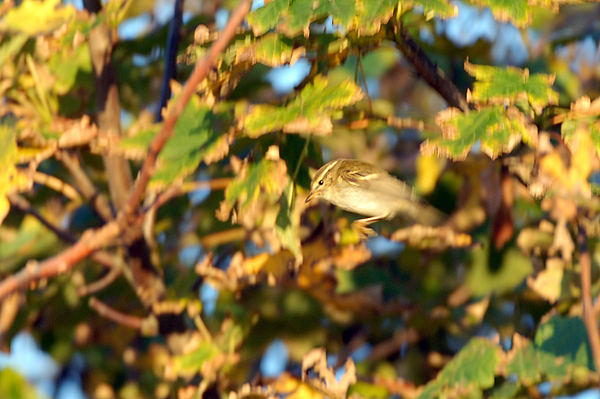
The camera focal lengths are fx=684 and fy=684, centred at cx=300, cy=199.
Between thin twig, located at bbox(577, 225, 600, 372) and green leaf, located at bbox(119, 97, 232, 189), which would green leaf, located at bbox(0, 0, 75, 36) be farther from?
thin twig, located at bbox(577, 225, 600, 372)

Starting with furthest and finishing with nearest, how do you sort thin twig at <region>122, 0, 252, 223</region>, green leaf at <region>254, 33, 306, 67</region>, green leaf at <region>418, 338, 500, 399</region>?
green leaf at <region>418, 338, 500, 399</region> → green leaf at <region>254, 33, 306, 67</region> → thin twig at <region>122, 0, 252, 223</region>

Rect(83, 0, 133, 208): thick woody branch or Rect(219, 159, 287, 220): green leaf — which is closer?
Rect(219, 159, 287, 220): green leaf

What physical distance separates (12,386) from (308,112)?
3.79 ft

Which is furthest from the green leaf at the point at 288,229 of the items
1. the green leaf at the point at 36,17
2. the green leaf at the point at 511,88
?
the green leaf at the point at 36,17

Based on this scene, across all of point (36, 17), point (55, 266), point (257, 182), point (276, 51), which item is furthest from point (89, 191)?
point (276, 51)

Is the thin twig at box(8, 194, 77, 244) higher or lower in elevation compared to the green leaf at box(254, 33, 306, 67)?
lower

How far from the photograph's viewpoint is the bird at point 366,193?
60.7 inches

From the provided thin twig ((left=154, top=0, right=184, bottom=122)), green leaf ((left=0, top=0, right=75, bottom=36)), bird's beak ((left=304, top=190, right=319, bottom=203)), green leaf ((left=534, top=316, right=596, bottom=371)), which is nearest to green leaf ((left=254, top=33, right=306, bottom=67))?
bird's beak ((left=304, top=190, right=319, bottom=203))

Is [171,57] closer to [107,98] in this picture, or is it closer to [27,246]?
[107,98]

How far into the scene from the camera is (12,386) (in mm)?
1802

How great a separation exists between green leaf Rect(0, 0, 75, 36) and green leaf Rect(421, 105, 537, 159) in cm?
101

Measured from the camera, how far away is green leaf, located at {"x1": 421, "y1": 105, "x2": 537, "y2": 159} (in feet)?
3.78

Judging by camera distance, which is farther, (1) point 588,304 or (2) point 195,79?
(1) point 588,304

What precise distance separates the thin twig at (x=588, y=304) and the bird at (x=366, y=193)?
13.4 inches
